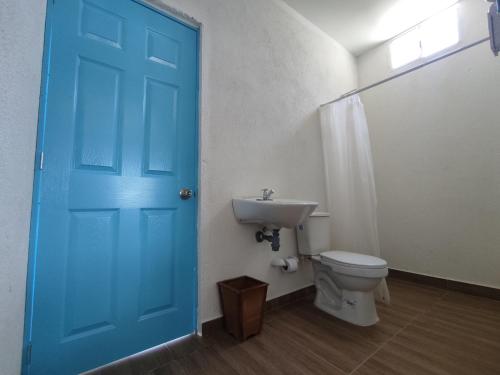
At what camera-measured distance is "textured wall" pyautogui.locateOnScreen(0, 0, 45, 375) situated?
2.39 ft

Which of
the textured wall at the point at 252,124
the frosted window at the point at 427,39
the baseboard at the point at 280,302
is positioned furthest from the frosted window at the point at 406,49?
the baseboard at the point at 280,302

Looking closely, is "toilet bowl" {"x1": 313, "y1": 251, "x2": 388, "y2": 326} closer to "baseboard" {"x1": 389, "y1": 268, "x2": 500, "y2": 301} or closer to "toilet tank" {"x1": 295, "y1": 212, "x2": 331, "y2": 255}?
"toilet tank" {"x1": 295, "y1": 212, "x2": 331, "y2": 255}

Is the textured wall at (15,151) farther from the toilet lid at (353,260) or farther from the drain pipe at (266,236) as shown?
the toilet lid at (353,260)

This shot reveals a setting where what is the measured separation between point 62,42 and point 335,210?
7.09 ft

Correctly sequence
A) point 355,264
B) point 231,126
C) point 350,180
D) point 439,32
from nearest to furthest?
1. point 355,264
2. point 231,126
3. point 350,180
4. point 439,32

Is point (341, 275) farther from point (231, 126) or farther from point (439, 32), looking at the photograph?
point (439, 32)

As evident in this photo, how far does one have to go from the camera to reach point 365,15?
2.19 m

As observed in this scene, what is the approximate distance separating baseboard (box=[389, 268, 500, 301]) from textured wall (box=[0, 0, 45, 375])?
287 cm

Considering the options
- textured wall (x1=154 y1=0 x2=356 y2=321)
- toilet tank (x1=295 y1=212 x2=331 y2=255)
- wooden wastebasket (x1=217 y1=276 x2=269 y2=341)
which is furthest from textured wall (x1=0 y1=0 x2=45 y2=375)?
toilet tank (x1=295 y1=212 x2=331 y2=255)

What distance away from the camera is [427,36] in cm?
225

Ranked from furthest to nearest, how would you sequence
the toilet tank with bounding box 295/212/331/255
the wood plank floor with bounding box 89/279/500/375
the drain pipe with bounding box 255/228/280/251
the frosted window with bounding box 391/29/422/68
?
the frosted window with bounding box 391/29/422/68 < the toilet tank with bounding box 295/212/331/255 < the drain pipe with bounding box 255/228/280/251 < the wood plank floor with bounding box 89/279/500/375

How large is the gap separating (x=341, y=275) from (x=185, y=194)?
1.18 m

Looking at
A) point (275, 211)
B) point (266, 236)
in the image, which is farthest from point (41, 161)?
point (266, 236)

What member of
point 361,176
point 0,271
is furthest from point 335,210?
point 0,271
